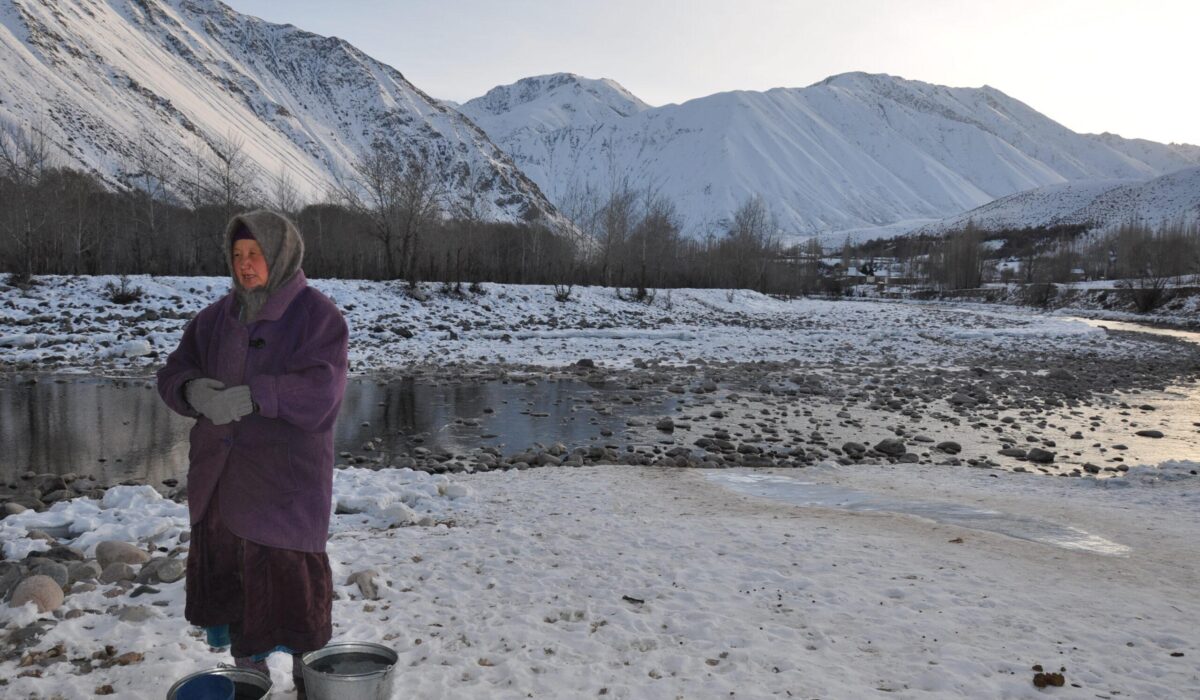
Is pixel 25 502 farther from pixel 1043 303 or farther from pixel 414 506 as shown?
pixel 1043 303

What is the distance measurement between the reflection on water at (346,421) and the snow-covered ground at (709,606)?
371 cm

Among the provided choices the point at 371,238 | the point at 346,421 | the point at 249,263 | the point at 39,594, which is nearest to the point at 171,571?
the point at 39,594

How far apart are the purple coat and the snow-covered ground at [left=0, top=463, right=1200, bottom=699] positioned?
120 cm

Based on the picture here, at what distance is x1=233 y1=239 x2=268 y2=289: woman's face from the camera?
3.13m

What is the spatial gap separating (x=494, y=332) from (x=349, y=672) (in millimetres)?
26359

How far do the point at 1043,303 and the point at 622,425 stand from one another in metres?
67.9

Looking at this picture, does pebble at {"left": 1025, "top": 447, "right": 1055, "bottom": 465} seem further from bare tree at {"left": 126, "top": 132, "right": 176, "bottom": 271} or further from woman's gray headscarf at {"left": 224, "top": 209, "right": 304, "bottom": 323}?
bare tree at {"left": 126, "top": 132, "right": 176, "bottom": 271}

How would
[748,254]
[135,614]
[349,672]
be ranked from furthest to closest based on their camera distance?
[748,254] < [135,614] < [349,672]

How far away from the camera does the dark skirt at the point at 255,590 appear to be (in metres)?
3.17

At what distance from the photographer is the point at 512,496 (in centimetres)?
856

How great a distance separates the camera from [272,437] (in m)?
3.11

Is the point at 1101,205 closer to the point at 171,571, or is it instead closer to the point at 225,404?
the point at 171,571

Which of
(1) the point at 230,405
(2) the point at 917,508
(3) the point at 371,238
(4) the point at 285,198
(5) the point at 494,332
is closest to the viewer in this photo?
(1) the point at 230,405

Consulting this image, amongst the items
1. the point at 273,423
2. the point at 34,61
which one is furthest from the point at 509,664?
the point at 34,61
